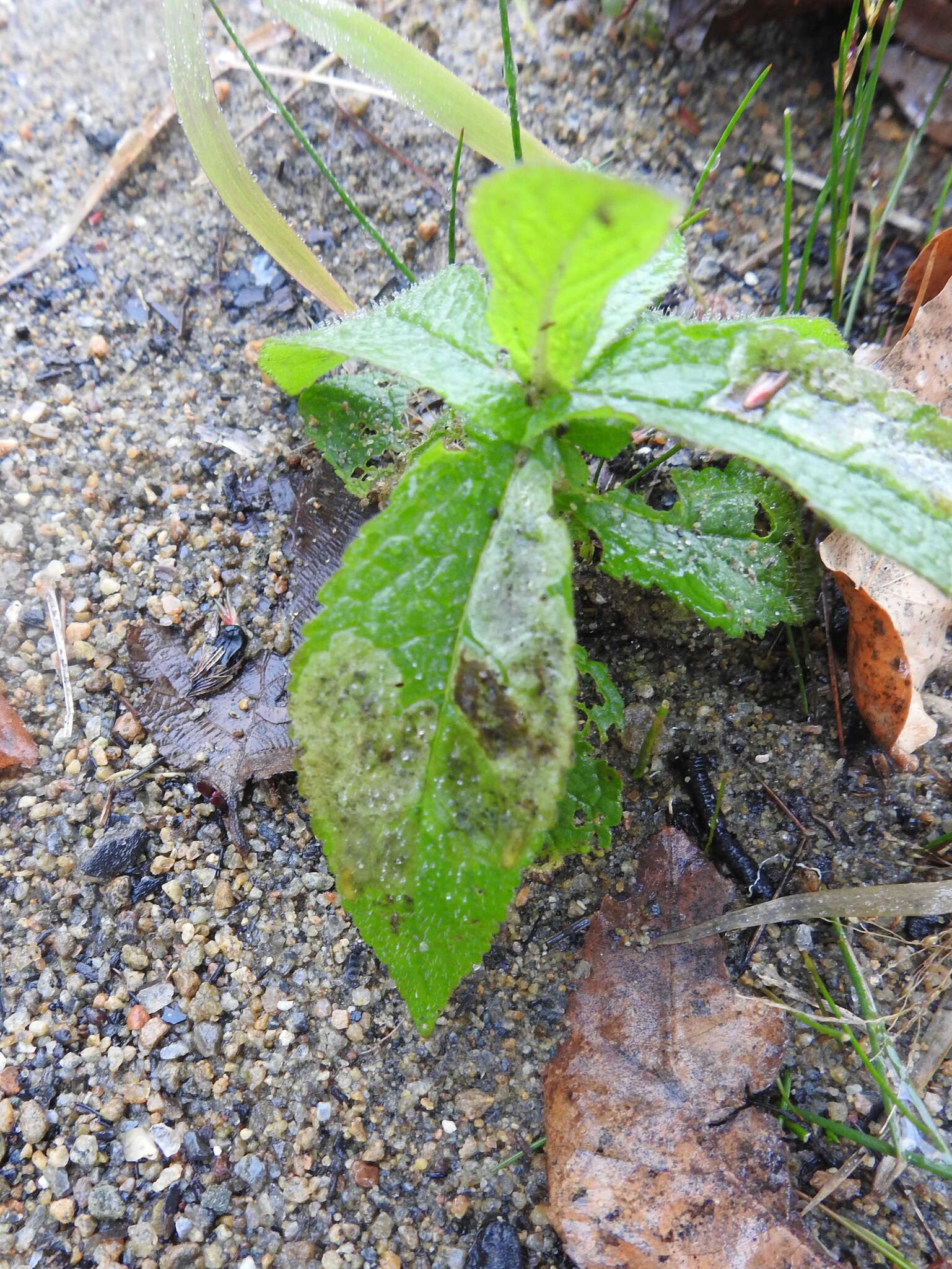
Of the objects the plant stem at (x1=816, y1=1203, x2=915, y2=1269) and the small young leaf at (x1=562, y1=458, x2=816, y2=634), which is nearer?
the plant stem at (x1=816, y1=1203, x2=915, y2=1269)

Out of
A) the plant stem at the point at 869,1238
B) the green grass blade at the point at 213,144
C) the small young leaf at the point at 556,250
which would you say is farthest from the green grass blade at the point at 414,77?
the plant stem at the point at 869,1238

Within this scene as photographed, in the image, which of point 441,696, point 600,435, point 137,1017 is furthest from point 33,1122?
point 600,435

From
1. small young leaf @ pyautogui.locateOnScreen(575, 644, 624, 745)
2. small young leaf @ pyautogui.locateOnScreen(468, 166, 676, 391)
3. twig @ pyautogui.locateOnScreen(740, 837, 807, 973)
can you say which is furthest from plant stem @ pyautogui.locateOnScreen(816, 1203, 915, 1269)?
small young leaf @ pyautogui.locateOnScreen(468, 166, 676, 391)

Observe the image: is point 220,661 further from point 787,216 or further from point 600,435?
point 787,216

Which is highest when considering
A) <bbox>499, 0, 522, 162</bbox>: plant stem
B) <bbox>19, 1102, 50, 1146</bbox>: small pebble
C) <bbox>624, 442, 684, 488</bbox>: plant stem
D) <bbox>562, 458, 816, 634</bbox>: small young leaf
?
<bbox>499, 0, 522, 162</bbox>: plant stem

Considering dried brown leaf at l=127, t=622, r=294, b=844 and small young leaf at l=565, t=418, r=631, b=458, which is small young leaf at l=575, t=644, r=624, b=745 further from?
dried brown leaf at l=127, t=622, r=294, b=844

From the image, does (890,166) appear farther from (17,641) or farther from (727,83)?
(17,641)
